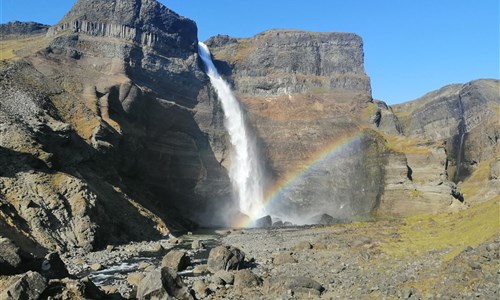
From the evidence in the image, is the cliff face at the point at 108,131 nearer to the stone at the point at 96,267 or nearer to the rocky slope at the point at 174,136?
the rocky slope at the point at 174,136

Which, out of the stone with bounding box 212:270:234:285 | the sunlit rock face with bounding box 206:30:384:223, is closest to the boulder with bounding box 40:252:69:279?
the stone with bounding box 212:270:234:285

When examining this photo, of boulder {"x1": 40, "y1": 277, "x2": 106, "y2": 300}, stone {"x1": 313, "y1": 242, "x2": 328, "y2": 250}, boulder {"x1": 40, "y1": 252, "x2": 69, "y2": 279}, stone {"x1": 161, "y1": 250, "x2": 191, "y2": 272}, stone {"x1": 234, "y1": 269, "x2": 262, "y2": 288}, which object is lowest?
stone {"x1": 161, "y1": 250, "x2": 191, "y2": 272}

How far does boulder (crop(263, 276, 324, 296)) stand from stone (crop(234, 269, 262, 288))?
154 centimetres

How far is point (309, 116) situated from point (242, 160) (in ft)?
82.4

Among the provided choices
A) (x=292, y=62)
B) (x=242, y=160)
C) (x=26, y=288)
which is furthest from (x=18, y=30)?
(x=26, y=288)

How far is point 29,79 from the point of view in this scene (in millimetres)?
68438

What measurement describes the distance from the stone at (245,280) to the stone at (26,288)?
36.5 feet

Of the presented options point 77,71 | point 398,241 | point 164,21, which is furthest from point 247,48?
point 398,241

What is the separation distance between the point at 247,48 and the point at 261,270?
116 meters

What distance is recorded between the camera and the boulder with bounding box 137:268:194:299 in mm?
21859

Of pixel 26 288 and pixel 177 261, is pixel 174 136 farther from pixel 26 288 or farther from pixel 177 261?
pixel 26 288

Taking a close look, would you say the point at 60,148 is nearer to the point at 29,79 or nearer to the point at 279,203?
the point at 29,79

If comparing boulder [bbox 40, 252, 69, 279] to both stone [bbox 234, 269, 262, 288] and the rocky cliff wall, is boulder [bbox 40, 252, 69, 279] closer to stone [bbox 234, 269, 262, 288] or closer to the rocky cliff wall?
stone [bbox 234, 269, 262, 288]

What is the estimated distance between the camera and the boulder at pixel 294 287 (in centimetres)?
2209
